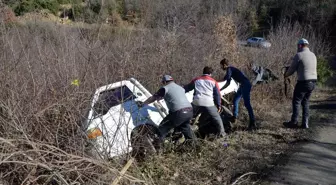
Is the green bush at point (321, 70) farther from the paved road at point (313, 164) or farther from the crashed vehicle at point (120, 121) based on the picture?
the crashed vehicle at point (120, 121)

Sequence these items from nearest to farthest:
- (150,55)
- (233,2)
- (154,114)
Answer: (154,114) < (150,55) < (233,2)

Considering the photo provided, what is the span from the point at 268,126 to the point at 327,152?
2.01m

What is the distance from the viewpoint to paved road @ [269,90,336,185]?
19.6 ft

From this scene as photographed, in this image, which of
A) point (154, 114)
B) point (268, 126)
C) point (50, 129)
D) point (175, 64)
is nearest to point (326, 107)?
point (268, 126)

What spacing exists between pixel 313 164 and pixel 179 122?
229 centimetres

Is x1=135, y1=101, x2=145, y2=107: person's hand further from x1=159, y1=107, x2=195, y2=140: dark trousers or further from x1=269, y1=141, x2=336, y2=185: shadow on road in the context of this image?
x1=269, y1=141, x2=336, y2=185: shadow on road

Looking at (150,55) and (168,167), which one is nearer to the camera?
(168,167)

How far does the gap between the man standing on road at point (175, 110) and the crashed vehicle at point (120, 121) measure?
0.22 metres

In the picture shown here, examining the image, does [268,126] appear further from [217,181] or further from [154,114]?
[217,181]

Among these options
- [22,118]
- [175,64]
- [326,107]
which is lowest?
[326,107]

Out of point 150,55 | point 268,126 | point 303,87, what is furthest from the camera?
point 150,55

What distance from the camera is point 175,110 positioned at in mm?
7367

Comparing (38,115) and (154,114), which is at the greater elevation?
(38,115)

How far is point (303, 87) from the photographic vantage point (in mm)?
8320
